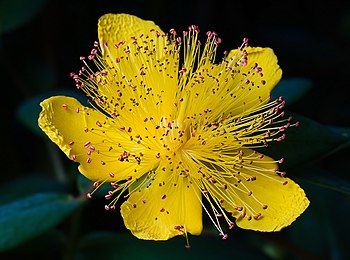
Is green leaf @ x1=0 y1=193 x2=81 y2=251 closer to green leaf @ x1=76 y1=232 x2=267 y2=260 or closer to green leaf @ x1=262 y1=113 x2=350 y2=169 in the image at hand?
green leaf @ x1=76 y1=232 x2=267 y2=260

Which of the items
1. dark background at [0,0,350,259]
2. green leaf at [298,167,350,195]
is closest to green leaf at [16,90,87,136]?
dark background at [0,0,350,259]

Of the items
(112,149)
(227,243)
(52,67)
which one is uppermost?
(112,149)

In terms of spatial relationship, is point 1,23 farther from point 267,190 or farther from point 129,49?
point 267,190

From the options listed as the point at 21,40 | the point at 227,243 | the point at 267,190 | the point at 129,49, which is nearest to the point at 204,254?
the point at 227,243

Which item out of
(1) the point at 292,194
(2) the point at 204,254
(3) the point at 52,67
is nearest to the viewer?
(1) the point at 292,194

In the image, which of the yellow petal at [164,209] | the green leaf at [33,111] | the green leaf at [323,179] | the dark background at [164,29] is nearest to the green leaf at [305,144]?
the green leaf at [323,179]
